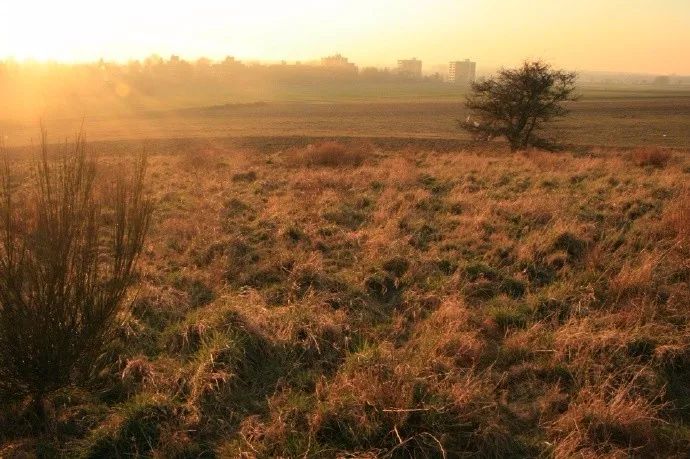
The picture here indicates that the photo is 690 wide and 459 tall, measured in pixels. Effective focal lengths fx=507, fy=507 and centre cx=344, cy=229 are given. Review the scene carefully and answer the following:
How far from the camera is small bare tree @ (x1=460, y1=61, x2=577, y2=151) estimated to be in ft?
76.7

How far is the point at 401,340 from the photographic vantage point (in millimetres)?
4719

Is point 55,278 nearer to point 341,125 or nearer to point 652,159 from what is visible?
point 652,159

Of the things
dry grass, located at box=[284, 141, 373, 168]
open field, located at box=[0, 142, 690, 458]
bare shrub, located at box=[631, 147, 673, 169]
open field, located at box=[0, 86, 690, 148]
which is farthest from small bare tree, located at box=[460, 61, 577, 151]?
open field, located at box=[0, 142, 690, 458]

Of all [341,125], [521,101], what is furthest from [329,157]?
[341,125]

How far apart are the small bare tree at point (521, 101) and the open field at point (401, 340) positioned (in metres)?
15.9

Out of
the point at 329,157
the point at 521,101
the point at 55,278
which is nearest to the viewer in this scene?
the point at 55,278

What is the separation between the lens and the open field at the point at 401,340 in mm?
3426

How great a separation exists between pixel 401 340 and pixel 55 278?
2890mm

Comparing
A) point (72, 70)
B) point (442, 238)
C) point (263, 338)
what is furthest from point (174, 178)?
point (72, 70)

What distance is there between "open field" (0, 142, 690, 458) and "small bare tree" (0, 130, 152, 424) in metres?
0.35

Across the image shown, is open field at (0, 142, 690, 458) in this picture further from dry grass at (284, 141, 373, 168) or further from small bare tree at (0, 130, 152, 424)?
dry grass at (284, 141, 373, 168)

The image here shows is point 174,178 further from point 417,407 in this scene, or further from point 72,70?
point 72,70

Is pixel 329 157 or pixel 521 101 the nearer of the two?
pixel 329 157

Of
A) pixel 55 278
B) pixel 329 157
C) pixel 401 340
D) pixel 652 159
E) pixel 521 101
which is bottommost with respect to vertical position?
pixel 401 340
